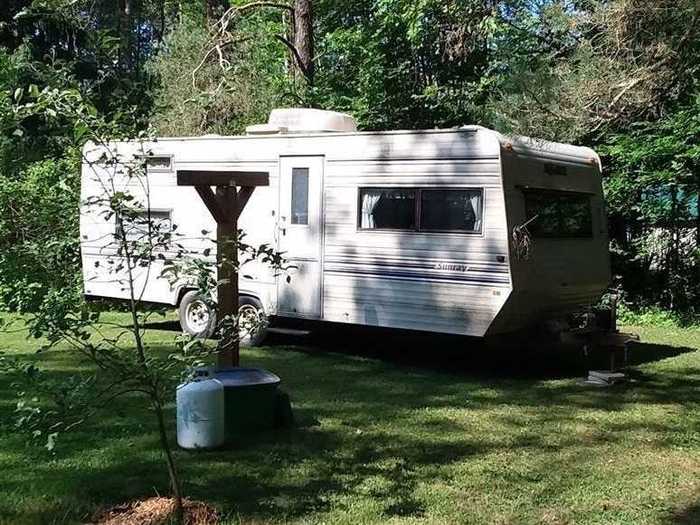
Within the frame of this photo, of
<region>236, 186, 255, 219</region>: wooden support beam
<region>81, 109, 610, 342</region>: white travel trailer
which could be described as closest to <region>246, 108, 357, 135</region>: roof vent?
<region>81, 109, 610, 342</region>: white travel trailer

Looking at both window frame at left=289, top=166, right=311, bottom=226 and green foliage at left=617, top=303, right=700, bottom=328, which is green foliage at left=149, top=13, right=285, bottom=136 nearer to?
window frame at left=289, top=166, right=311, bottom=226

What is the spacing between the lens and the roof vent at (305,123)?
32.7 ft

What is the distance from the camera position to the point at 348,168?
9.14m

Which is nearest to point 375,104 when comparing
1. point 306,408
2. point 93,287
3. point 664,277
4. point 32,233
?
point 664,277

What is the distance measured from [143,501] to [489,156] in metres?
5.13

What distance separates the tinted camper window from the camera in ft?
28.1

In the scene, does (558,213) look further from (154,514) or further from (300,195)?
(154,514)

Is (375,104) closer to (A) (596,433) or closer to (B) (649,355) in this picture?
(B) (649,355)

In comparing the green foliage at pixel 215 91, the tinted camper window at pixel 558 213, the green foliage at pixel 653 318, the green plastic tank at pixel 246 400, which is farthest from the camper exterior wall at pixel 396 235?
the green foliage at pixel 215 91

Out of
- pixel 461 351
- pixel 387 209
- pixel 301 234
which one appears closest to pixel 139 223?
pixel 387 209

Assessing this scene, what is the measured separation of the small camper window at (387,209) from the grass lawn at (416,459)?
5.78 feet

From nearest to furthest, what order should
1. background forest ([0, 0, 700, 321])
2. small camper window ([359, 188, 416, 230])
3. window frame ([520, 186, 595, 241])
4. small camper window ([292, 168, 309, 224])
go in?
window frame ([520, 186, 595, 241])
small camper window ([359, 188, 416, 230])
small camper window ([292, 168, 309, 224])
background forest ([0, 0, 700, 321])

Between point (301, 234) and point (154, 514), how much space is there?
A: 219 inches

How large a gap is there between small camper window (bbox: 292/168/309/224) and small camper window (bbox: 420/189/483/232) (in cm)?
154
